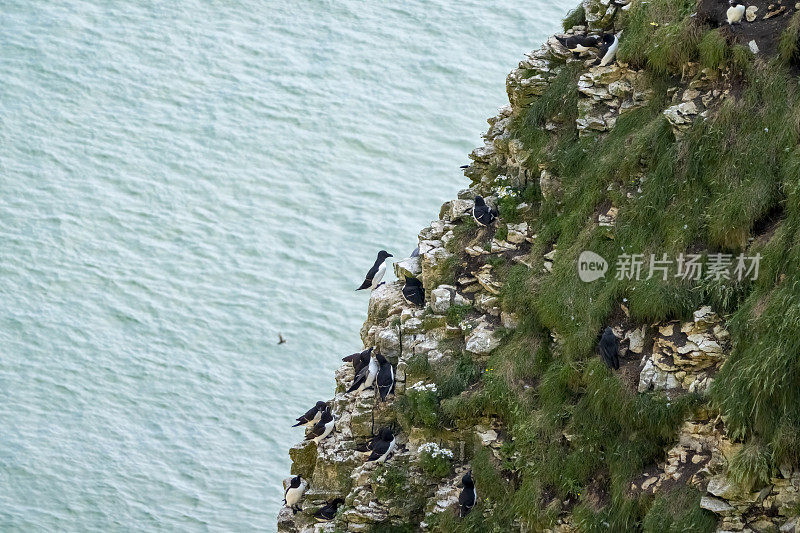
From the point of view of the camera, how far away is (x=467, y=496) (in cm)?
1329

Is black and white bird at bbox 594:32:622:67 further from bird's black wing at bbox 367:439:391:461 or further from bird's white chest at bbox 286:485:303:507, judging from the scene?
bird's white chest at bbox 286:485:303:507

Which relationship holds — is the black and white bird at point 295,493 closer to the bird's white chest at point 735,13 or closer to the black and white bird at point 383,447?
the black and white bird at point 383,447

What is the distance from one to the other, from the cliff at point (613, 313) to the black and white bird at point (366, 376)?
0.18 metres

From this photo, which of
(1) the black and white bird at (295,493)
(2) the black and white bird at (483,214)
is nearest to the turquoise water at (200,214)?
(1) the black and white bird at (295,493)

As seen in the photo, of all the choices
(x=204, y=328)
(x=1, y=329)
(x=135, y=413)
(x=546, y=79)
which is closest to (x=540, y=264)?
(x=546, y=79)

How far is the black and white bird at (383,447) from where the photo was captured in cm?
1446

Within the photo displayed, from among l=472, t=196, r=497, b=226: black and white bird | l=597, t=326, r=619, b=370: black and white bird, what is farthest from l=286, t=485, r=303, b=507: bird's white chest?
l=597, t=326, r=619, b=370: black and white bird

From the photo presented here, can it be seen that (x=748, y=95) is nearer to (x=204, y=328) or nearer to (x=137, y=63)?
(x=204, y=328)

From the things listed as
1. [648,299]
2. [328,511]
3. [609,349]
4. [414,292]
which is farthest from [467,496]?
[414,292]

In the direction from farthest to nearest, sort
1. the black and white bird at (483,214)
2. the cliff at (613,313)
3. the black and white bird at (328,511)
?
the black and white bird at (483,214), the black and white bird at (328,511), the cliff at (613,313)

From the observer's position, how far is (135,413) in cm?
3042

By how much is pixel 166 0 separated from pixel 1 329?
66.3 feet

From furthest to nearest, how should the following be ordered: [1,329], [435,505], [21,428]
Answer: [1,329], [21,428], [435,505]

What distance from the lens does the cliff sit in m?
10.9
